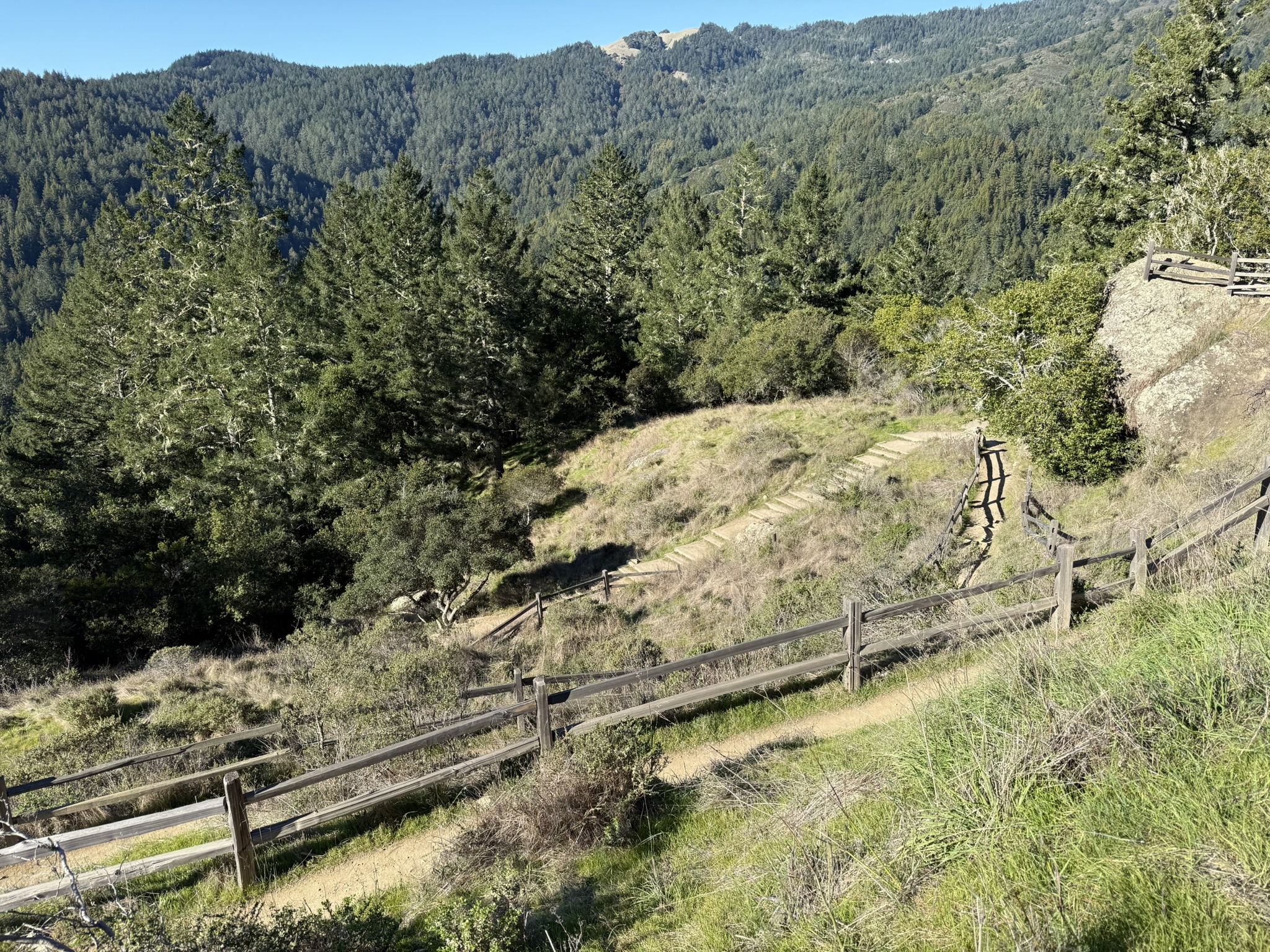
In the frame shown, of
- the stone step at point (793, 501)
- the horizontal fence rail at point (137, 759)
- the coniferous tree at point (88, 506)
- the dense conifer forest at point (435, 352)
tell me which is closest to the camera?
the horizontal fence rail at point (137, 759)

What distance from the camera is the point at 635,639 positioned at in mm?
13445

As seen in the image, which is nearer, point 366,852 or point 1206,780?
point 1206,780

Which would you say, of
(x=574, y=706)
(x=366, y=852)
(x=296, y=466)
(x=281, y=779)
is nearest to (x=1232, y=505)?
(x=574, y=706)

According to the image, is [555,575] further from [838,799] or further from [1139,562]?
[838,799]

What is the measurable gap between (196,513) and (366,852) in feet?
73.5

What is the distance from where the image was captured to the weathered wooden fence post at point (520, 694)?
7.83m

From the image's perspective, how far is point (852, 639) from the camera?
7973 mm

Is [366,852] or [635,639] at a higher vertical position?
[366,852]

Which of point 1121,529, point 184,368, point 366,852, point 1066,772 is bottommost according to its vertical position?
point 366,852

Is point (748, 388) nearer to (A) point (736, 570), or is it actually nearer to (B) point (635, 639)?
(A) point (736, 570)

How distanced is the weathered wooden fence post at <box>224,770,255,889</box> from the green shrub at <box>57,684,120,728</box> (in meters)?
6.07

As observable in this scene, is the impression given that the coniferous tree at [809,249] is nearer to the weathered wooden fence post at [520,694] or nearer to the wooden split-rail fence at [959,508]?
the wooden split-rail fence at [959,508]

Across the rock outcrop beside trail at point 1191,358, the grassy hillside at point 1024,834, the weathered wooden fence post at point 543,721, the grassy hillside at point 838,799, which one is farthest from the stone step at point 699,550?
the grassy hillside at point 1024,834

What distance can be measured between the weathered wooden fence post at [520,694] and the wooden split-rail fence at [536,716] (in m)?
0.03
